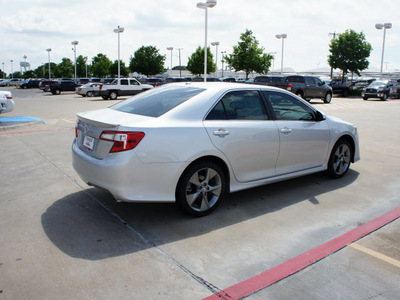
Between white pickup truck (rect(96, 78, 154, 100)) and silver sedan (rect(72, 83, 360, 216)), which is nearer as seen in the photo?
silver sedan (rect(72, 83, 360, 216))

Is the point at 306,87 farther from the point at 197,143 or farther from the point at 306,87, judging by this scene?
the point at 197,143

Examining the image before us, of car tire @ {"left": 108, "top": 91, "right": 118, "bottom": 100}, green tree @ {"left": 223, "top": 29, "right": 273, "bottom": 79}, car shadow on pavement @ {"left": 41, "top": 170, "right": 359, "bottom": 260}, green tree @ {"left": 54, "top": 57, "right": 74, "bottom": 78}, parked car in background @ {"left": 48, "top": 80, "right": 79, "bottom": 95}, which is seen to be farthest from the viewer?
green tree @ {"left": 54, "top": 57, "right": 74, "bottom": 78}

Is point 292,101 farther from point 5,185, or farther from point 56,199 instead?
point 5,185

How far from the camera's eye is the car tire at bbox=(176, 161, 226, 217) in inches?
164

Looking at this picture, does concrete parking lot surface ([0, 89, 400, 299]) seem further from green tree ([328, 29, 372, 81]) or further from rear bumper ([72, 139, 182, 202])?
green tree ([328, 29, 372, 81])

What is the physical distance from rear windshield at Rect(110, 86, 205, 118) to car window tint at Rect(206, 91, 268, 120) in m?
0.34

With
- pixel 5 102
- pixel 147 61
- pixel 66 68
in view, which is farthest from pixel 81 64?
pixel 5 102

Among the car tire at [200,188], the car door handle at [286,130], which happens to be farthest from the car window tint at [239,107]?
the car tire at [200,188]

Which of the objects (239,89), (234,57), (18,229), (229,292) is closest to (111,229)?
(18,229)

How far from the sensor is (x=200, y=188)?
4336 mm

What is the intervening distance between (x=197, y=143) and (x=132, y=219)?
118 centimetres

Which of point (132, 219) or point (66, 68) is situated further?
point (66, 68)

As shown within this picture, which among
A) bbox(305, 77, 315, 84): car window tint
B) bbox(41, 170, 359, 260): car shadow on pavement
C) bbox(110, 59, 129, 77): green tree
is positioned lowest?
bbox(41, 170, 359, 260): car shadow on pavement

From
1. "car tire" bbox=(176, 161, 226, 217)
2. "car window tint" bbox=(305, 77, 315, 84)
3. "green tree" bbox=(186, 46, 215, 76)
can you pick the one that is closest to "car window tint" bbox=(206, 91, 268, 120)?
"car tire" bbox=(176, 161, 226, 217)
